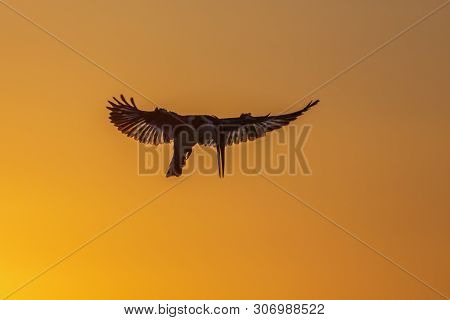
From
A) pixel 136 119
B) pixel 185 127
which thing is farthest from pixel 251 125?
pixel 136 119

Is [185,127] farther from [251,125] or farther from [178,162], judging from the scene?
[251,125]

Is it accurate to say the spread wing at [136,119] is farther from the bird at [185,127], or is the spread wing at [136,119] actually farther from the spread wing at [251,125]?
the spread wing at [251,125]

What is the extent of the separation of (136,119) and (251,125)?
0.40 m

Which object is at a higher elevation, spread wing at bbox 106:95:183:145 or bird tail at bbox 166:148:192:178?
spread wing at bbox 106:95:183:145

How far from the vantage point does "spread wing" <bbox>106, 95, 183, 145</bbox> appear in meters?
2.13

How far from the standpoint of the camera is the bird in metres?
2.13

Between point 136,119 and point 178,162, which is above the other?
point 136,119

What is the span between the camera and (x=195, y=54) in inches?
84.7

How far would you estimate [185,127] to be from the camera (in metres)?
2.14

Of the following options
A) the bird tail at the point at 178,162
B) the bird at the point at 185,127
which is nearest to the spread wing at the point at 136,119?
the bird at the point at 185,127

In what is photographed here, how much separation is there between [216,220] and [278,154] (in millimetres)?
314

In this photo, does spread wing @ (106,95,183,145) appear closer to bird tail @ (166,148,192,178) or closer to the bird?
the bird

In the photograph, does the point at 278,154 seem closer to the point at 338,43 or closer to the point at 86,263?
the point at 338,43

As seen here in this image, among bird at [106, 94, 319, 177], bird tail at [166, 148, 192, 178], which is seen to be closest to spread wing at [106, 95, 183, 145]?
bird at [106, 94, 319, 177]
